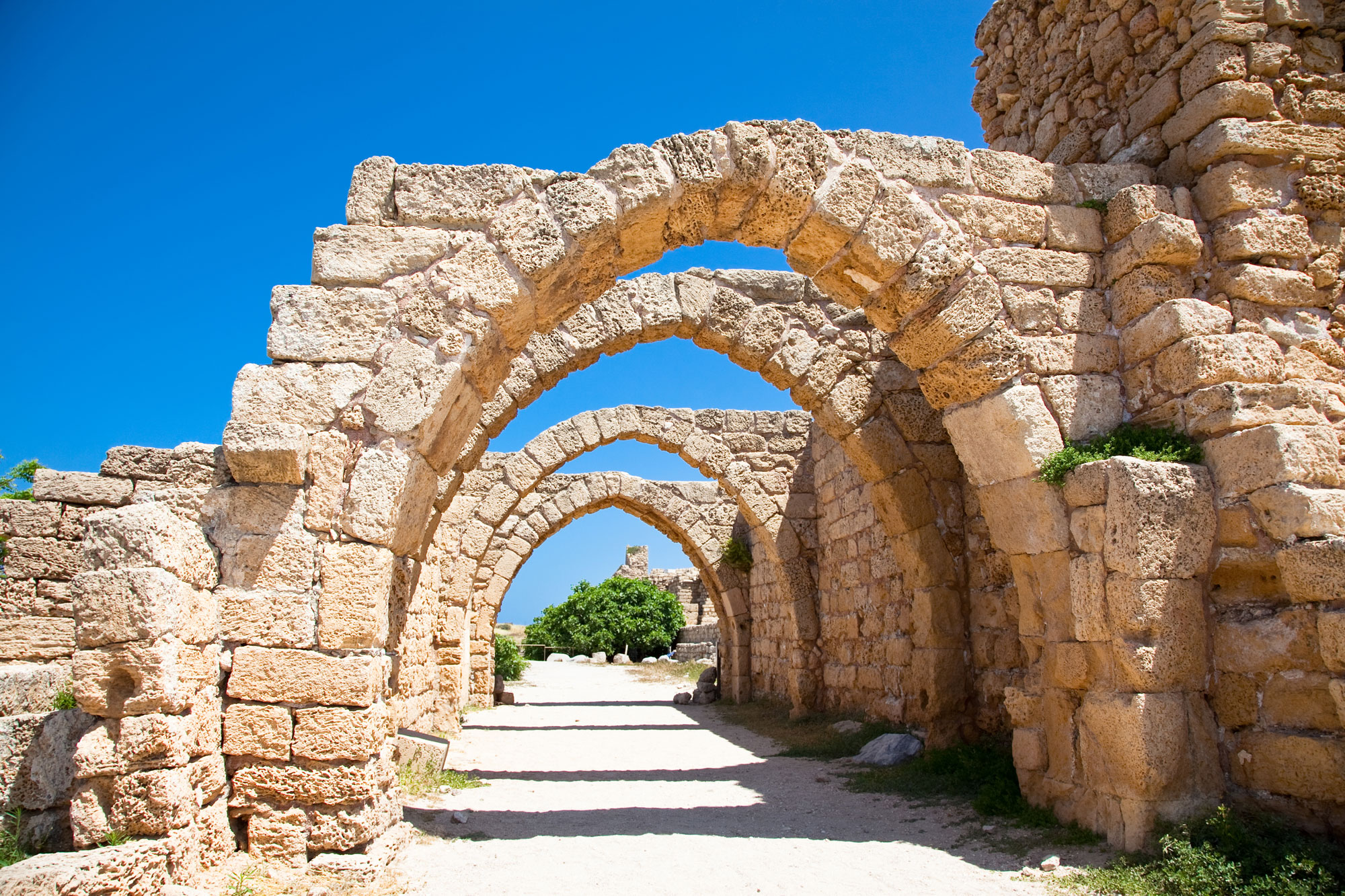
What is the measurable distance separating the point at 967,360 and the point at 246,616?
3.72 metres

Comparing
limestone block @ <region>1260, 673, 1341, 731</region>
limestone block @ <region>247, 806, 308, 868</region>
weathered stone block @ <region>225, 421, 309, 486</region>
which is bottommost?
limestone block @ <region>247, 806, 308, 868</region>

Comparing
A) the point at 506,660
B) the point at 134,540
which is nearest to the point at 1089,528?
the point at 134,540

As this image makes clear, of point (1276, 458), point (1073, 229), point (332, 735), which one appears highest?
point (1073, 229)

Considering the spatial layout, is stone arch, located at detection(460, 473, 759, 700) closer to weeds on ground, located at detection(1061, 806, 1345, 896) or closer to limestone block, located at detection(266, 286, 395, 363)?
limestone block, located at detection(266, 286, 395, 363)

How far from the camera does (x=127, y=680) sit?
3.20m

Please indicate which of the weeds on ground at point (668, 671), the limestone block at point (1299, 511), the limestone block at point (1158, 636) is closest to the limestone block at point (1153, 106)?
the limestone block at point (1299, 511)

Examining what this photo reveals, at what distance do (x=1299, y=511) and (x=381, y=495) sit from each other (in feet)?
13.1

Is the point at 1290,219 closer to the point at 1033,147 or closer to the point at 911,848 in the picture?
the point at 1033,147

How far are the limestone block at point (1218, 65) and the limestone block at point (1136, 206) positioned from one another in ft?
1.85

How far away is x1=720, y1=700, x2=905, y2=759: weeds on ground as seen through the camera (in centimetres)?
736

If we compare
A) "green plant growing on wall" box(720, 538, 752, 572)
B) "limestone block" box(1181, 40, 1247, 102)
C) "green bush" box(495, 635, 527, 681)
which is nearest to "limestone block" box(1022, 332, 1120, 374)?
"limestone block" box(1181, 40, 1247, 102)

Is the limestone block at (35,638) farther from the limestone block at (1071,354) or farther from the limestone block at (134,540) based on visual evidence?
the limestone block at (1071,354)

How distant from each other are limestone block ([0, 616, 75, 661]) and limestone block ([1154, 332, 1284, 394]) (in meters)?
7.59

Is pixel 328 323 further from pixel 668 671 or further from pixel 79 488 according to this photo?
pixel 668 671
